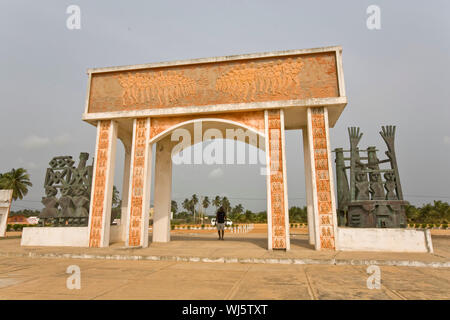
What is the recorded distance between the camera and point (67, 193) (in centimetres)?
1060

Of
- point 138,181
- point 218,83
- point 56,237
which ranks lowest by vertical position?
point 56,237

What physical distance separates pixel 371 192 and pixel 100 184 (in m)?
9.51

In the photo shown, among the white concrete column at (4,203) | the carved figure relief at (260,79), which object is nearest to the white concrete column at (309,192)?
the carved figure relief at (260,79)

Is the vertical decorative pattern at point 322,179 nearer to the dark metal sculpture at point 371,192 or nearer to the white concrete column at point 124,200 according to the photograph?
the dark metal sculpture at point 371,192

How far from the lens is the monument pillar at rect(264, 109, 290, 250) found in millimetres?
8312

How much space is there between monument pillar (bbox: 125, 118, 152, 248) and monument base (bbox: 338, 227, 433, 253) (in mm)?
6472

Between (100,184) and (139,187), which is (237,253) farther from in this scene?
(100,184)

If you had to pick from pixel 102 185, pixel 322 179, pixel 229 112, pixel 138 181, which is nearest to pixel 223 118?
pixel 229 112

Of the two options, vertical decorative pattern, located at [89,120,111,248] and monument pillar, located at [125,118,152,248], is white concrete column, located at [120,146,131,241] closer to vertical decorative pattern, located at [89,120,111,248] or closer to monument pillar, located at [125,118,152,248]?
vertical decorative pattern, located at [89,120,111,248]

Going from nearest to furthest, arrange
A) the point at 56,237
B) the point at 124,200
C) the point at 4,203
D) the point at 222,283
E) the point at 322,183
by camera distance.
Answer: the point at 222,283 < the point at 322,183 < the point at 56,237 < the point at 124,200 < the point at 4,203

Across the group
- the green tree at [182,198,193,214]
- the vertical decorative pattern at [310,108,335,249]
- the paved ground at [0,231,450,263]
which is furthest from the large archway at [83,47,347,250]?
the green tree at [182,198,193,214]

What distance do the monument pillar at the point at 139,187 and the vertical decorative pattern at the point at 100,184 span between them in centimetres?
107
